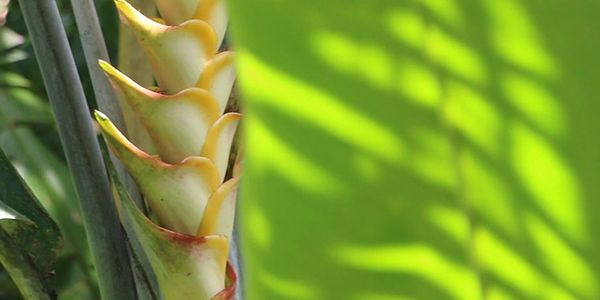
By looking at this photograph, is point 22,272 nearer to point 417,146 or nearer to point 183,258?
point 183,258

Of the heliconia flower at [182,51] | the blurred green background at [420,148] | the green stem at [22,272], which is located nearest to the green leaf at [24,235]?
the green stem at [22,272]

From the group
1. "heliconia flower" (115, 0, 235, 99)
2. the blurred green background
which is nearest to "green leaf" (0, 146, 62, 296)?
"heliconia flower" (115, 0, 235, 99)

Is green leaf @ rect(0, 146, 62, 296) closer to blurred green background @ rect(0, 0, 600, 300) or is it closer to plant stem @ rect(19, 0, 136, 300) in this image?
plant stem @ rect(19, 0, 136, 300)

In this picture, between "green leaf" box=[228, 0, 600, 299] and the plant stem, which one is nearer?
"green leaf" box=[228, 0, 600, 299]

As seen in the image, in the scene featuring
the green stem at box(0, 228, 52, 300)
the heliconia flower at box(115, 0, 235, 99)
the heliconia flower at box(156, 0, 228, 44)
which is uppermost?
the heliconia flower at box(156, 0, 228, 44)

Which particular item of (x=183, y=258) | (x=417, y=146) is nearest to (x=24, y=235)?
(x=183, y=258)

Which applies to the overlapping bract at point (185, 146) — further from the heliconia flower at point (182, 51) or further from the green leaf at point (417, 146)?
the green leaf at point (417, 146)
